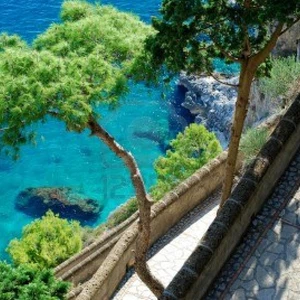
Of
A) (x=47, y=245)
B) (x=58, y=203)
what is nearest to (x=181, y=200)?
(x=47, y=245)

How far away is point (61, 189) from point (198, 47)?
112 ft

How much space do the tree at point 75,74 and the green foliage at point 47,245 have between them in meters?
11.8

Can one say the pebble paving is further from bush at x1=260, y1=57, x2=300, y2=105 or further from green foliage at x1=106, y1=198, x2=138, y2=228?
green foliage at x1=106, y1=198, x2=138, y2=228

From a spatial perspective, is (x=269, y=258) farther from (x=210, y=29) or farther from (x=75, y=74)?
(x=75, y=74)

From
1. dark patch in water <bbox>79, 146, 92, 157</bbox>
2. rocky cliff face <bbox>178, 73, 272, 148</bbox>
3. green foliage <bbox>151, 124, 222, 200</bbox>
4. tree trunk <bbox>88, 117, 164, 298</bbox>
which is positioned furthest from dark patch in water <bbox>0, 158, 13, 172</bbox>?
tree trunk <bbox>88, 117, 164, 298</bbox>

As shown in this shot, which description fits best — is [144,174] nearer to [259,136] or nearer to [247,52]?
[259,136]

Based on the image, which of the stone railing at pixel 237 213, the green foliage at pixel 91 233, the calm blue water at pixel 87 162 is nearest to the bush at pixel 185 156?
the green foliage at pixel 91 233

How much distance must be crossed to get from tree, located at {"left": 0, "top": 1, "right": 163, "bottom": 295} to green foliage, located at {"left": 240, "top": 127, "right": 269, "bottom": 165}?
345cm

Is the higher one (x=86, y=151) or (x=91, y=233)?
(x=91, y=233)

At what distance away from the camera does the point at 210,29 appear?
39.1 ft

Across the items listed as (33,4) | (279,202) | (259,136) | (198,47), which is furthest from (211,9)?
(33,4)

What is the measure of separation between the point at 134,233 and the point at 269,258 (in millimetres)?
4743

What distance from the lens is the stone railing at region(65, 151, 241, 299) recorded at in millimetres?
14391

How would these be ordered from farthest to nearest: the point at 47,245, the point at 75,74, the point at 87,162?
the point at 87,162
the point at 47,245
the point at 75,74
